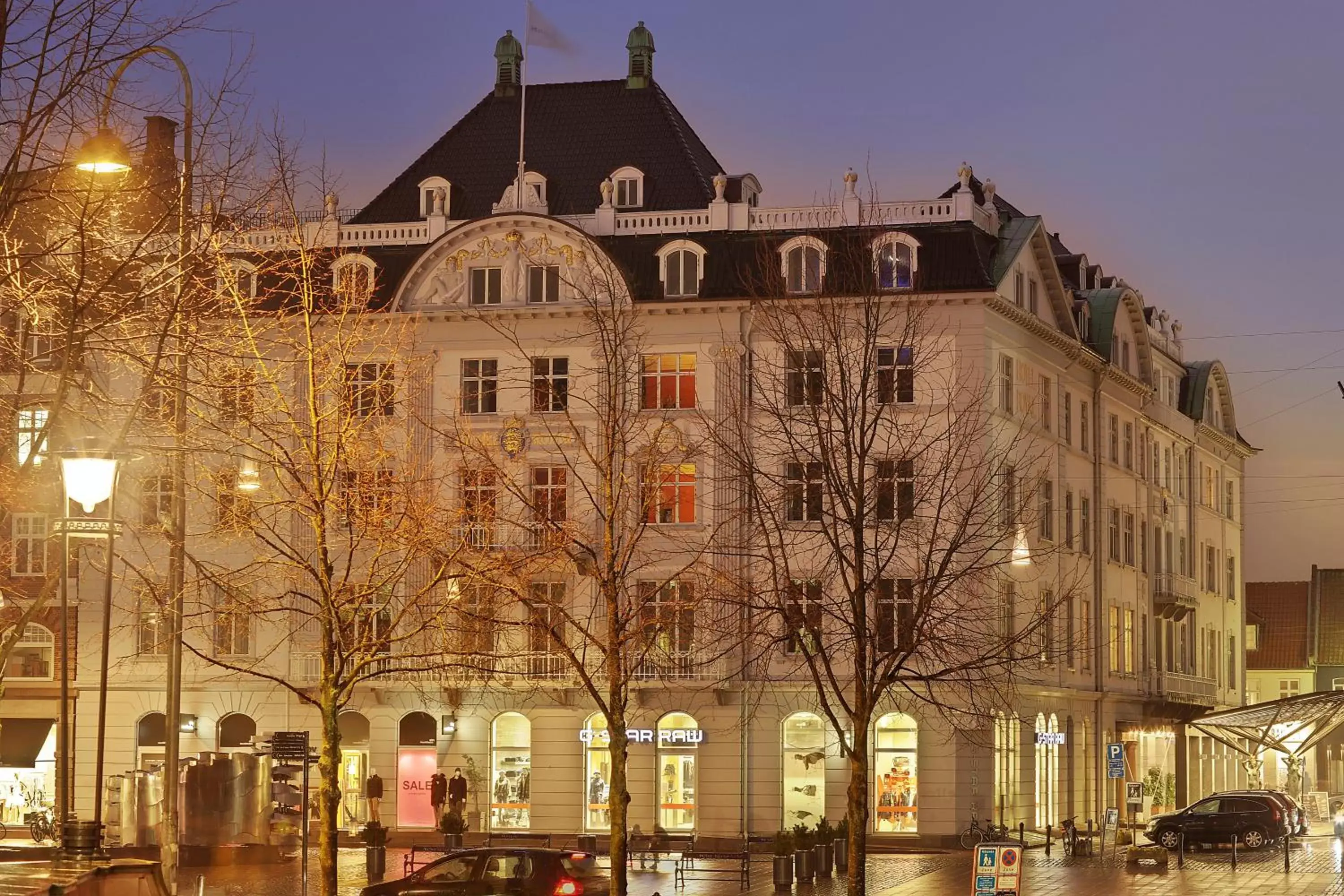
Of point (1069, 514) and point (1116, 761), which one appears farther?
point (1069, 514)

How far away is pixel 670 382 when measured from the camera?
62.8 m

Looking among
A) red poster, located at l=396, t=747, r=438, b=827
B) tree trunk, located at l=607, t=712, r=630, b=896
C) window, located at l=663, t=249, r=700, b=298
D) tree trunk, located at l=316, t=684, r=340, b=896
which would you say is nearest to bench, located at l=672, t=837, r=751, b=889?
tree trunk, located at l=607, t=712, r=630, b=896

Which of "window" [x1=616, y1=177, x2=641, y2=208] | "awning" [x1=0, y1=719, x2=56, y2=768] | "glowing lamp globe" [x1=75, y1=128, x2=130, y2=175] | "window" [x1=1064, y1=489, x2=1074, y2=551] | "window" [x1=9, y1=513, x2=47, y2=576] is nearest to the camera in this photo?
"glowing lamp globe" [x1=75, y1=128, x2=130, y2=175]

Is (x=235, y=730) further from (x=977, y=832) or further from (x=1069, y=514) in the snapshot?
(x=1069, y=514)

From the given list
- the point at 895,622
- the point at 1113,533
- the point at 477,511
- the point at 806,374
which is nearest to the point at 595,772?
the point at 1113,533

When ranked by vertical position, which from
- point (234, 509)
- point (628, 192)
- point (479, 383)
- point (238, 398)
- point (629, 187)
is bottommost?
point (234, 509)

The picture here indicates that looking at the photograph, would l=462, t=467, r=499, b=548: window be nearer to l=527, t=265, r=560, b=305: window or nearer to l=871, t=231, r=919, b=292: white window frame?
l=871, t=231, r=919, b=292: white window frame

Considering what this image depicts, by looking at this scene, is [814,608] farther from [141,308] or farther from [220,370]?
[141,308]

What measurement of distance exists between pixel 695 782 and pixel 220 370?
122ft

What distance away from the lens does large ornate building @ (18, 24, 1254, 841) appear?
6078cm

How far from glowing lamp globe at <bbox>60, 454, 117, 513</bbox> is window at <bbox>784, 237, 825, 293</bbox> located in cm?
3974

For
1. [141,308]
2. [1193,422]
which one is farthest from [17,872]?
[1193,422]

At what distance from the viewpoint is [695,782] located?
61.4 metres

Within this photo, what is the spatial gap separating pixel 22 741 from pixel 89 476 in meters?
47.9
